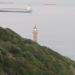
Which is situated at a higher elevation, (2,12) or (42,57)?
(2,12)

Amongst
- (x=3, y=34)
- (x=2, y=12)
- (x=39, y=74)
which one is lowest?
(x=39, y=74)

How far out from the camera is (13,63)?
341 cm

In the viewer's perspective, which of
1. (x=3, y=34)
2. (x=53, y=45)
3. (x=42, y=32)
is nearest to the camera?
(x=3, y=34)

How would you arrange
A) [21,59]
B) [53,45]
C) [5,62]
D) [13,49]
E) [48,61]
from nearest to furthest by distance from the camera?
[5,62]
[21,59]
[13,49]
[48,61]
[53,45]

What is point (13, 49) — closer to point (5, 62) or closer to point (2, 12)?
point (5, 62)

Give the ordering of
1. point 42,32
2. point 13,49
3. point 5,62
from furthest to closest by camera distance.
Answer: point 42,32 → point 13,49 → point 5,62

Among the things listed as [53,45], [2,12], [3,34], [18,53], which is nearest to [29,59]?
[18,53]

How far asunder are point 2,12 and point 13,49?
95.2ft

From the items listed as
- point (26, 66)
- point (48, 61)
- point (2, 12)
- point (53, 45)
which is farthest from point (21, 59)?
point (2, 12)

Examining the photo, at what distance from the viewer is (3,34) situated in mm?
4746

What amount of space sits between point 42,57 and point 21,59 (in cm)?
66

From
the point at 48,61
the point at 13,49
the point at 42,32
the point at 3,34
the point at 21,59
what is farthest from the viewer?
the point at 42,32

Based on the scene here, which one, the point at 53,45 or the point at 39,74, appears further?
the point at 53,45

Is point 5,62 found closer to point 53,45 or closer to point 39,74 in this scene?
point 39,74
